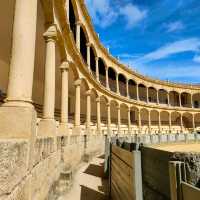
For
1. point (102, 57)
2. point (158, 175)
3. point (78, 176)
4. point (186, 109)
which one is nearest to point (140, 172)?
point (158, 175)

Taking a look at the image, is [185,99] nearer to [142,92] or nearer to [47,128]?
[142,92]

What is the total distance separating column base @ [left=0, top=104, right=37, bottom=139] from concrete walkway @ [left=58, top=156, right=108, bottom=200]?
3.70 m

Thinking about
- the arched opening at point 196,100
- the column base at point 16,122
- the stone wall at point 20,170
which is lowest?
the stone wall at point 20,170

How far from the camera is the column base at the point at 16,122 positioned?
3.31m

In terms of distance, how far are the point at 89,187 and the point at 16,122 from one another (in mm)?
5029

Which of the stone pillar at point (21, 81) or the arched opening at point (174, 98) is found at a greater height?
the arched opening at point (174, 98)

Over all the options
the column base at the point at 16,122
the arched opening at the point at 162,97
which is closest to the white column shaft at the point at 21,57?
the column base at the point at 16,122

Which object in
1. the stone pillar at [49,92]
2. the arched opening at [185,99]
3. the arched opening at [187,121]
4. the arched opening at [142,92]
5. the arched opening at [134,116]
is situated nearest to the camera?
the stone pillar at [49,92]

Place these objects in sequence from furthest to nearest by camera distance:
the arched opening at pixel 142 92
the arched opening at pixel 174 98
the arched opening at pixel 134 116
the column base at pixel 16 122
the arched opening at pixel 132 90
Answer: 1. the arched opening at pixel 174 98
2. the arched opening at pixel 142 92
3. the arched opening at pixel 132 90
4. the arched opening at pixel 134 116
5. the column base at pixel 16 122

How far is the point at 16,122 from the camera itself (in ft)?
11.0

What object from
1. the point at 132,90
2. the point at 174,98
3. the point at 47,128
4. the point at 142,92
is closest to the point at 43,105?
the point at 47,128

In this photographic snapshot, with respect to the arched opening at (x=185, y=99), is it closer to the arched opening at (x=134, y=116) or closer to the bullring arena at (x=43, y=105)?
the arched opening at (x=134, y=116)

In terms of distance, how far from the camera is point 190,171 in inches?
76.2

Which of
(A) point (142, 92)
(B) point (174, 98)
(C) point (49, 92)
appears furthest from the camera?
(B) point (174, 98)
